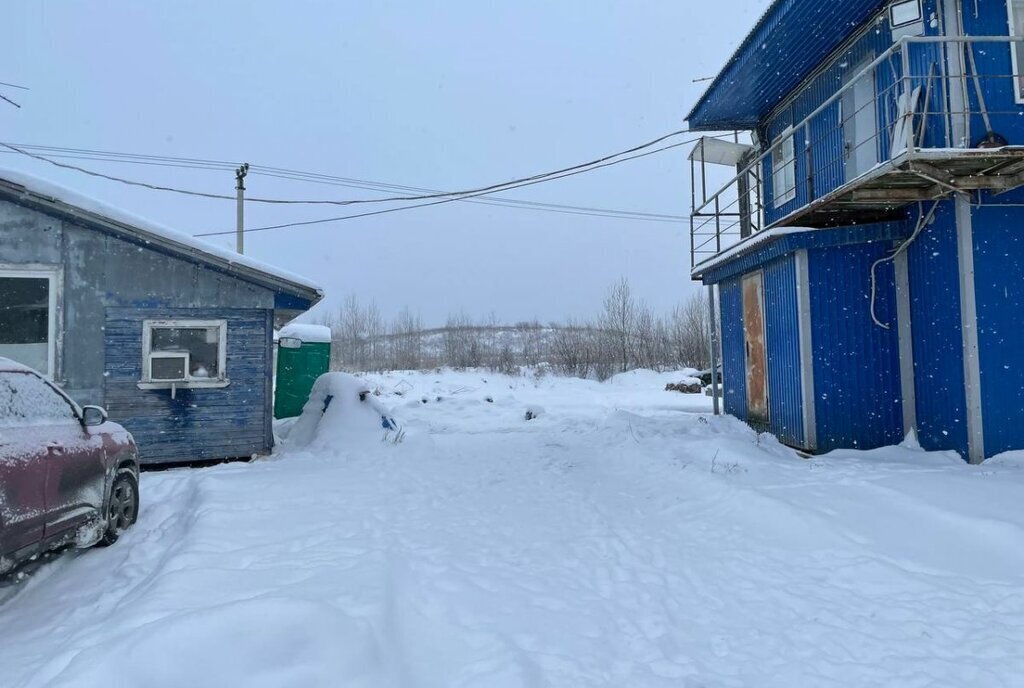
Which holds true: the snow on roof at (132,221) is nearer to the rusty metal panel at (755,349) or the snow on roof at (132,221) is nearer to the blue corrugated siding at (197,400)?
A: the blue corrugated siding at (197,400)

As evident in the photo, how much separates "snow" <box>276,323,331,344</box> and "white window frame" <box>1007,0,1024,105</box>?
44.9ft

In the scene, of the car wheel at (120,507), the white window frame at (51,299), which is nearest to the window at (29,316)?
the white window frame at (51,299)

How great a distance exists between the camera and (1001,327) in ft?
23.3

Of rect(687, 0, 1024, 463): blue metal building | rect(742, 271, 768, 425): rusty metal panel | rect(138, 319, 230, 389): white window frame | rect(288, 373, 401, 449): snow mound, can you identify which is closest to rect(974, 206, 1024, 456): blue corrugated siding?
rect(687, 0, 1024, 463): blue metal building

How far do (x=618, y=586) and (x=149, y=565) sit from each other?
371cm

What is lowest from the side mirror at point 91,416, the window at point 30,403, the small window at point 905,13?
the side mirror at point 91,416

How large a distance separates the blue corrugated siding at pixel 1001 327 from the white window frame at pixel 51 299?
500 inches

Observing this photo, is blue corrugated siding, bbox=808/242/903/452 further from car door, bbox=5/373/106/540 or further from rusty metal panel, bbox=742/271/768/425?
car door, bbox=5/373/106/540

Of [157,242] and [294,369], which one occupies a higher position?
[157,242]

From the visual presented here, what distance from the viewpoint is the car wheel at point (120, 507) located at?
5180 mm

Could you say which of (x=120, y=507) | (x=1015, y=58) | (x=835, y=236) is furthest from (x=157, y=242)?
(x=1015, y=58)

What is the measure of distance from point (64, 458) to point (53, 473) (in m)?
0.23

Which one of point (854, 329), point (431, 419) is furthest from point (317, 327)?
point (854, 329)

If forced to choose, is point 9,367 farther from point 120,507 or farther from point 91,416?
point 120,507
